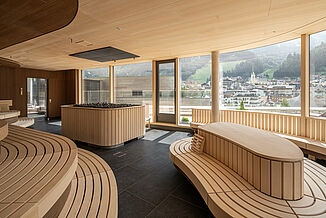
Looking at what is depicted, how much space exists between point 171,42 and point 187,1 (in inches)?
78.0

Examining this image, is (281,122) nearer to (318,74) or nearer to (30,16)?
(318,74)

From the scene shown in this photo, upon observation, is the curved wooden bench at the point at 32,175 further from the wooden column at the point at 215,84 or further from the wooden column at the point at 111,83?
the wooden column at the point at 111,83

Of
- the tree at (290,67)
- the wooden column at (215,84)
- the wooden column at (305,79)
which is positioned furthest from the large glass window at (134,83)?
the wooden column at (305,79)

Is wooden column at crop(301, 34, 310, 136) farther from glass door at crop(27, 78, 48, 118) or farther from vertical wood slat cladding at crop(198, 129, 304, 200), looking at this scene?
glass door at crop(27, 78, 48, 118)

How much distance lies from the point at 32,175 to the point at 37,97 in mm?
9656

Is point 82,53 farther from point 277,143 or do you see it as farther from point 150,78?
point 277,143

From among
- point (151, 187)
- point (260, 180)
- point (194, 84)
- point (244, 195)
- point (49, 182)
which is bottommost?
point (151, 187)

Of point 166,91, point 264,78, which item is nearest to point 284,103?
point 264,78

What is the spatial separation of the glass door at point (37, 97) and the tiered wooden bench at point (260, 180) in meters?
9.65

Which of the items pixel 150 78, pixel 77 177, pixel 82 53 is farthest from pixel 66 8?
pixel 150 78

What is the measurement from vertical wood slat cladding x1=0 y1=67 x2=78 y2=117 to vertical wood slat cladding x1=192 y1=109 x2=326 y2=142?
801 cm

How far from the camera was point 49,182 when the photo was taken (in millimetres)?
1086

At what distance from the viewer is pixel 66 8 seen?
1192mm

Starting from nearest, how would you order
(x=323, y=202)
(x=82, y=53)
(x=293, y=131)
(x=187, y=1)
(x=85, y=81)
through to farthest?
1. (x=323, y=202)
2. (x=187, y=1)
3. (x=293, y=131)
4. (x=82, y=53)
5. (x=85, y=81)
